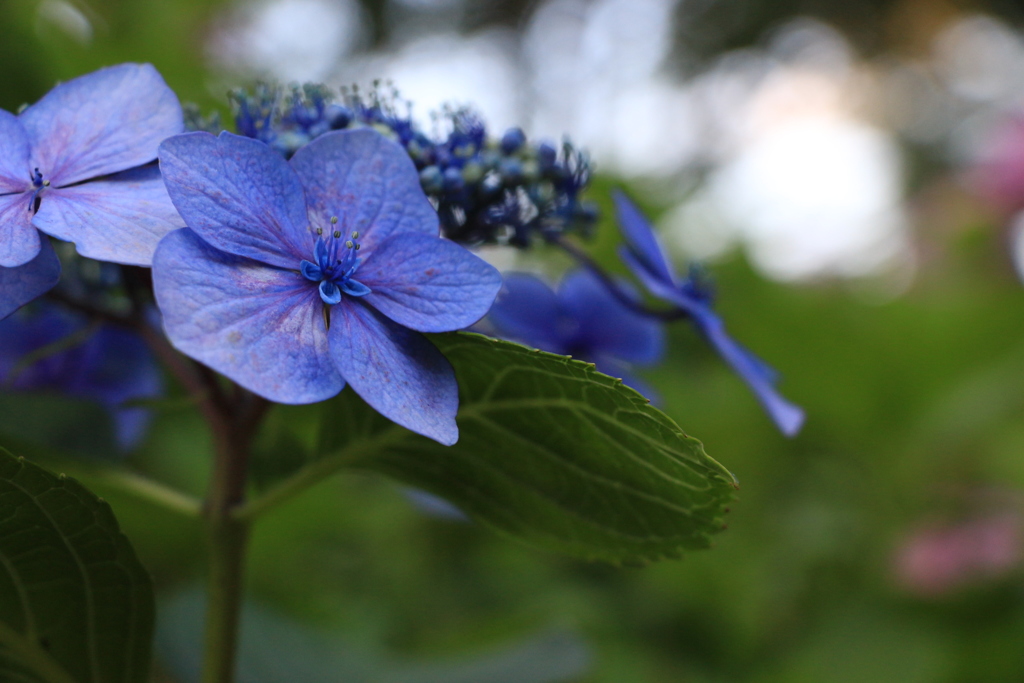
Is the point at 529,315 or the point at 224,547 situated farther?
the point at 529,315

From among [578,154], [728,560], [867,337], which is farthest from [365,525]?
[578,154]

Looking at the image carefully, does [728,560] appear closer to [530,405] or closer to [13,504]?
[530,405]

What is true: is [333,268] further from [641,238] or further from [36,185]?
[641,238]

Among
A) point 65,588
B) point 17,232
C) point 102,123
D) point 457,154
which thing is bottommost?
point 65,588

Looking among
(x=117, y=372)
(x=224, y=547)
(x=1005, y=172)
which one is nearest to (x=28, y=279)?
(x=224, y=547)

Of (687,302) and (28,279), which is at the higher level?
(687,302)

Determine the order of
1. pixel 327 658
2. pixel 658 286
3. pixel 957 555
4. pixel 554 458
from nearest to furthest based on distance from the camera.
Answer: pixel 554 458
pixel 658 286
pixel 327 658
pixel 957 555
